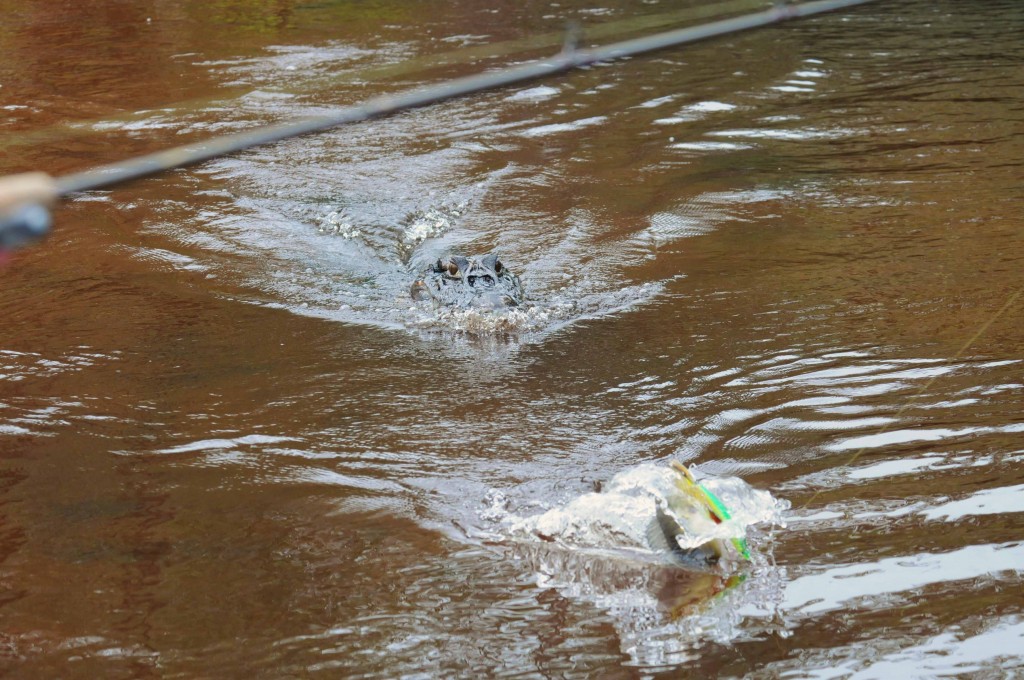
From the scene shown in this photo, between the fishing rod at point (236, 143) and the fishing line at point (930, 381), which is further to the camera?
the fishing line at point (930, 381)

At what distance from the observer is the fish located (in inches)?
140

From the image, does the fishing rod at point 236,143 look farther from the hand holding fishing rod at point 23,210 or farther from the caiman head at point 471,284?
the caiman head at point 471,284

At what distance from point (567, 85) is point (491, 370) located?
6.64 meters

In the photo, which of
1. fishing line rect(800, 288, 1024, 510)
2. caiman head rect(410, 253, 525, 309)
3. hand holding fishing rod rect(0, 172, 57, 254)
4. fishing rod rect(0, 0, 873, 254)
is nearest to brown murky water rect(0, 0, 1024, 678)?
fishing line rect(800, 288, 1024, 510)

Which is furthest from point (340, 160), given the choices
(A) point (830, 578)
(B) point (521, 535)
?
(A) point (830, 578)

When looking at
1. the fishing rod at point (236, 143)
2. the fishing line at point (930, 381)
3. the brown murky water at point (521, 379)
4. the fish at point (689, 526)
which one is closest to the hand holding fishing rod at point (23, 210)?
the fishing rod at point (236, 143)

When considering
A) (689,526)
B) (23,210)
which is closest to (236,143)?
(23,210)

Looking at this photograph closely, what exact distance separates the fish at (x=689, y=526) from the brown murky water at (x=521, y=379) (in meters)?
0.07

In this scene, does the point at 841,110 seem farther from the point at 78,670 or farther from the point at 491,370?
the point at 78,670

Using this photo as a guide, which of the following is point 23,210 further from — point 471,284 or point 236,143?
point 471,284

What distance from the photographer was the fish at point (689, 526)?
11.7 ft

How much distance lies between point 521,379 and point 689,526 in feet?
6.45

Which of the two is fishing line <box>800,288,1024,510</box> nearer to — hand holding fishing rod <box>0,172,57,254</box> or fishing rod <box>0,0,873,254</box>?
fishing rod <box>0,0,873,254</box>

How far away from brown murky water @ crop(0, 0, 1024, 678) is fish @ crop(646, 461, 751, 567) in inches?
2.9
